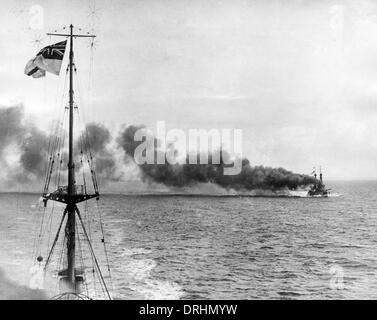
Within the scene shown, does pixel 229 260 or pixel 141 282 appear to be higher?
pixel 141 282

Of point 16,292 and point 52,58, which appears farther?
point 16,292

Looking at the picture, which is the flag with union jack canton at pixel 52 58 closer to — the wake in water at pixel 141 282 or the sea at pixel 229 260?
the sea at pixel 229 260

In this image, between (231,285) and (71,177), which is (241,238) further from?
(71,177)

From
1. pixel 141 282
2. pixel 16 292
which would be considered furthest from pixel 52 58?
pixel 141 282

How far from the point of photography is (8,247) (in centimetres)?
4466

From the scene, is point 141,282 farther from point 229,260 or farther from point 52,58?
point 52,58

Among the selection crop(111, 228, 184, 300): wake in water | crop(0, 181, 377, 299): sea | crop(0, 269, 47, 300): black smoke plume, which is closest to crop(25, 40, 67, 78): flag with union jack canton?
crop(0, 269, 47, 300): black smoke plume

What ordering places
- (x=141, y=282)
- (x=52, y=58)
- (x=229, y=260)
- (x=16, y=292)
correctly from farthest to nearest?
(x=229, y=260) < (x=141, y=282) < (x=16, y=292) < (x=52, y=58)

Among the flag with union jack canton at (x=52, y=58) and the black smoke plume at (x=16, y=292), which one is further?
the black smoke plume at (x=16, y=292)

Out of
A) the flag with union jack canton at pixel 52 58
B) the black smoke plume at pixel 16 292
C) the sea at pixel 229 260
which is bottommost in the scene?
A: the sea at pixel 229 260

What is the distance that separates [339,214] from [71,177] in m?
86.1

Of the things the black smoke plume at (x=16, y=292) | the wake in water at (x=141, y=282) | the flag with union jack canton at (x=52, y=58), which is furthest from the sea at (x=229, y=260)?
the flag with union jack canton at (x=52, y=58)
